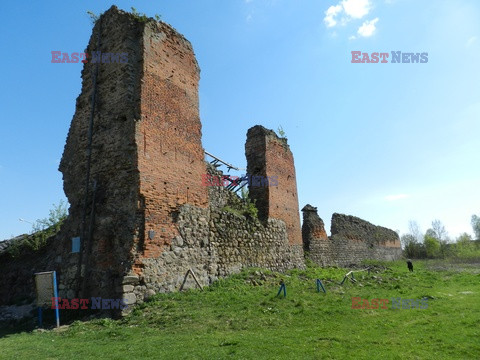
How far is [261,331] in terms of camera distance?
Result: 5891 mm

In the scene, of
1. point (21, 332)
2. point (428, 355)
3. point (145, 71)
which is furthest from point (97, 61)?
point (428, 355)

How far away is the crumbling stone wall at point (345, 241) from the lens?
18.6 m

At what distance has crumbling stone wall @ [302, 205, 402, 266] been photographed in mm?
18578

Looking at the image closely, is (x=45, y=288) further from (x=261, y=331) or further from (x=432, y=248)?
(x=432, y=248)

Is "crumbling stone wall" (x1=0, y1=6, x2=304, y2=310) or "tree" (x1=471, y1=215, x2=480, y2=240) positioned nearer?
"crumbling stone wall" (x1=0, y1=6, x2=304, y2=310)

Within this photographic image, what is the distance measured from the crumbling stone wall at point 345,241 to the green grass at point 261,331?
31.2 feet

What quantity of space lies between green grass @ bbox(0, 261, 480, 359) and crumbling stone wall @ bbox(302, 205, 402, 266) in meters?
9.50

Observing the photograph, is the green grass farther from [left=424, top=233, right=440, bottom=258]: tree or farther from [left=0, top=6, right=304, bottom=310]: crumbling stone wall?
[left=424, top=233, right=440, bottom=258]: tree

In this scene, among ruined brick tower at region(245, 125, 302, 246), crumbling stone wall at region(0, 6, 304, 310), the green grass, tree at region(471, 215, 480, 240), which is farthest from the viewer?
tree at region(471, 215, 480, 240)

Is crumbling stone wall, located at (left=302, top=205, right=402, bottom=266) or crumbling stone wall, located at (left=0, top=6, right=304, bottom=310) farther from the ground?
crumbling stone wall, located at (left=0, top=6, right=304, bottom=310)

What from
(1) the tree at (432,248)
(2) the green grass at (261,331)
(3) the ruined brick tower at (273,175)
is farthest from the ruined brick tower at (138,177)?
(1) the tree at (432,248)

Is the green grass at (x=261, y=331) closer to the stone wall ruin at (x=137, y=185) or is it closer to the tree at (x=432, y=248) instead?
the stone wall ruin at (x=137, y=185)

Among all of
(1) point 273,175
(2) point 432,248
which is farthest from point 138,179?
(2) point 432,248

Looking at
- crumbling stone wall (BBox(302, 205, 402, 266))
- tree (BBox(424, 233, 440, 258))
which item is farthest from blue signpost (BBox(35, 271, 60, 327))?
tree (BBox(424, 233, 440, 258))
